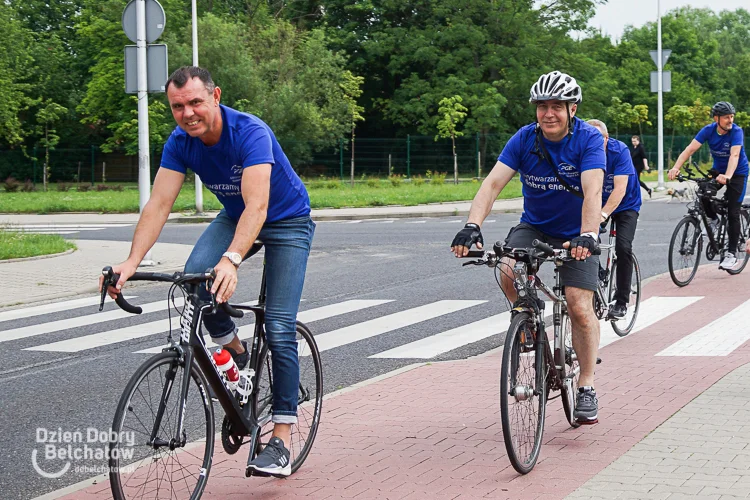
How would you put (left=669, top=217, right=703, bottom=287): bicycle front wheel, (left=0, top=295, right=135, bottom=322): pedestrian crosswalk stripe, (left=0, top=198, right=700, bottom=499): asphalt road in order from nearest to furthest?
(left=0, top=198, right=700, bottom=499): asphalt road < (left=0, top=295, right=135, bottom=322): pedestrian crosswalk stripe < (left=669, top=217, right=703, bottom=287): bicycle front wheel

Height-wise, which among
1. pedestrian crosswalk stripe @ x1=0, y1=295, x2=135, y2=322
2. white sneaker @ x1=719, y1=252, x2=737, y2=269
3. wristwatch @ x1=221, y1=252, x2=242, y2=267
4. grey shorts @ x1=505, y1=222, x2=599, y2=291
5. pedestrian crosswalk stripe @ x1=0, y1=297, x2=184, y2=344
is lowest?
pedestrian crosswalk stripe @ x1=0, y1=297, x2=184, y2=344

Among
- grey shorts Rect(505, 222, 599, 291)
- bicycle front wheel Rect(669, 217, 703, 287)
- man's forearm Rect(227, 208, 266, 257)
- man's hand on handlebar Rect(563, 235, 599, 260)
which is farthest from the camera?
bicycle front wheel Rect(669, 217, 703, 287)

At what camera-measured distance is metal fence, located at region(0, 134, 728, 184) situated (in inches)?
1993

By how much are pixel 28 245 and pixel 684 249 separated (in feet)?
33.0

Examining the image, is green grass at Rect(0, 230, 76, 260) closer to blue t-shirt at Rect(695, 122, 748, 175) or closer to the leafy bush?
blue t-shirt at Rect(695, 122, 748, 175)

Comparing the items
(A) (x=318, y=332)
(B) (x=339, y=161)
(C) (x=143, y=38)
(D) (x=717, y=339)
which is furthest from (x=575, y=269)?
(B) (x=339, y=161)

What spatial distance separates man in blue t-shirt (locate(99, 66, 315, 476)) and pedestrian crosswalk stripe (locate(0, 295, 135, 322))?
→ 6578 millimetres

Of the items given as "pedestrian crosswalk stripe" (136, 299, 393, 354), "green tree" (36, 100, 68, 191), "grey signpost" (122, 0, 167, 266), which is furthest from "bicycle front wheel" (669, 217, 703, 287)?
"green tree" (36, 100, 68, 191)

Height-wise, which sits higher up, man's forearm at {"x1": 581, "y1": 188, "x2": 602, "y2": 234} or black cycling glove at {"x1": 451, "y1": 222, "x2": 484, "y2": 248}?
man's forearm at {"x1": 581, "y1": 188, "x2": 602, "y2": 234}

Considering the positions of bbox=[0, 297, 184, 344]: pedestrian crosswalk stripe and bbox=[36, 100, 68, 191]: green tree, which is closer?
bbox=[0, 297, 184, 344]: pedestrian crosswalk stripe

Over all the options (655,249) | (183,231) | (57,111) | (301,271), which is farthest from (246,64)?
(301,271)

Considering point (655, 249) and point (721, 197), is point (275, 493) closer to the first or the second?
point (721, 197)

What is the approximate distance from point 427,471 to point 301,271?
1098 mm

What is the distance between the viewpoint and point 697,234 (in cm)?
1260
